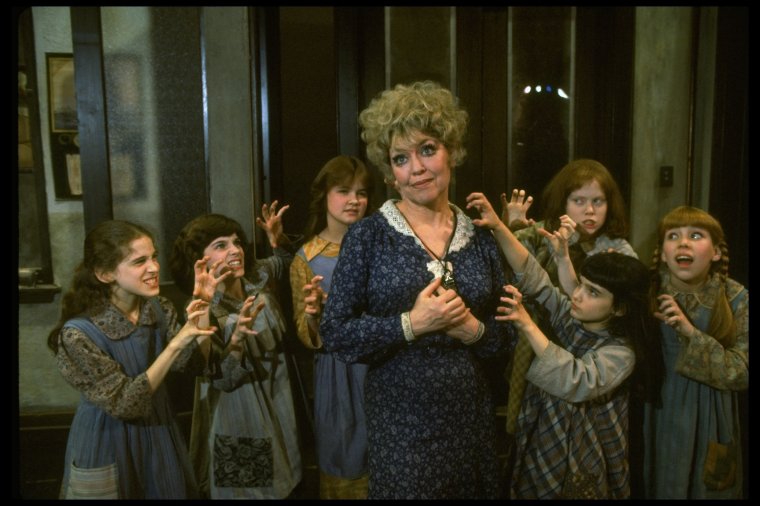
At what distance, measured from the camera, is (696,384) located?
2.50m

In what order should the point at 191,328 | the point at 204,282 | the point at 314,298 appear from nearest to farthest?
the point at 191,328
the point at 204,282
the point at 314,298

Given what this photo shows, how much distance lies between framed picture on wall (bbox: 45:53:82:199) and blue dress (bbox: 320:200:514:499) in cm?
253

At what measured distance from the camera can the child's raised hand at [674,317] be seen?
2.37m

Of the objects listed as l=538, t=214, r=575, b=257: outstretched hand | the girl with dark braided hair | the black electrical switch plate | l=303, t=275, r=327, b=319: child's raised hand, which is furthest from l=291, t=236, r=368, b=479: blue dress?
the black electrical switch plate

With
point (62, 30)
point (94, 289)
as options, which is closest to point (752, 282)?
point (94, 289)

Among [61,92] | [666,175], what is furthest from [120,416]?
[666,175]

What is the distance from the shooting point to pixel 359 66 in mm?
3682

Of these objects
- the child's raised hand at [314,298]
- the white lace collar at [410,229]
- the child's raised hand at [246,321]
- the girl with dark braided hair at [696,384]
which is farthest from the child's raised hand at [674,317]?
the child's raised hand at [246,321]

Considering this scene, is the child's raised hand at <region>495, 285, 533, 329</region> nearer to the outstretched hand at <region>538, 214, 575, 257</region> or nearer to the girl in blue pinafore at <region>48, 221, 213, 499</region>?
the outstretched hand at <region>538, 214, 575, 257</region>

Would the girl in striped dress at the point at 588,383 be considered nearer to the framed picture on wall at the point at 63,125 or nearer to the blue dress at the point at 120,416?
the blue dress at the point at 120,416

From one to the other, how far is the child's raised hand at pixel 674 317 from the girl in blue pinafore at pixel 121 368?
1.89m

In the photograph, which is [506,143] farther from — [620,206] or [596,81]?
[620,206]

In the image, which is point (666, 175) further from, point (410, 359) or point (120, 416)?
point (120, 416)

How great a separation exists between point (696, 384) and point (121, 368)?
8.02 feet
